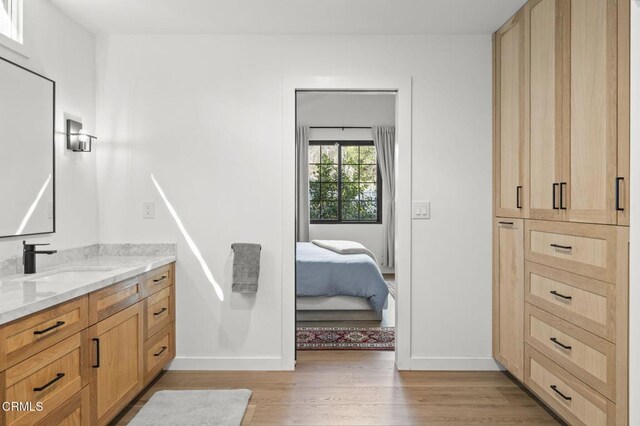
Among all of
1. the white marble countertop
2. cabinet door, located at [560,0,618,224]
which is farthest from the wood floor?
cabinet door, located at [560,0,618,224]

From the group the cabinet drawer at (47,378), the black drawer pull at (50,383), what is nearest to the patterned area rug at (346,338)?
the cabinet drawer at (47,378)

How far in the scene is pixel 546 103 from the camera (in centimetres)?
263

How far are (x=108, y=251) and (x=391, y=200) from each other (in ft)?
15.6

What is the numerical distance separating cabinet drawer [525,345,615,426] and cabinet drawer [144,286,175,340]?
2.29 metres

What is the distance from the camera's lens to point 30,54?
2.63 m

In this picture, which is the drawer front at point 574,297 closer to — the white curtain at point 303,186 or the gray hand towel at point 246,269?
the gray hand towel at point 246,269

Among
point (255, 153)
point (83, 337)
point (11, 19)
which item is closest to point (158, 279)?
point (83, 337)

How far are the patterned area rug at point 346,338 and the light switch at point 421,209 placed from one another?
1.16 metres

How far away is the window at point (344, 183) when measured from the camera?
750 centimetres

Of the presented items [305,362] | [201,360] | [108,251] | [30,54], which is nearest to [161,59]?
[30,54]

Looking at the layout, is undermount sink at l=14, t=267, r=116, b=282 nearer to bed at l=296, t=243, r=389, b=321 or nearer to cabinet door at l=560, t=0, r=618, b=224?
bed at l=296, t=243, r=389, b=321

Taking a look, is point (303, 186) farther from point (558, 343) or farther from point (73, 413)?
point (73, 413)

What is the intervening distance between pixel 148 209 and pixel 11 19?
1.39 m

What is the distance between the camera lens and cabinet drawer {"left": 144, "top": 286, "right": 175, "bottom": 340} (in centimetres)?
291
